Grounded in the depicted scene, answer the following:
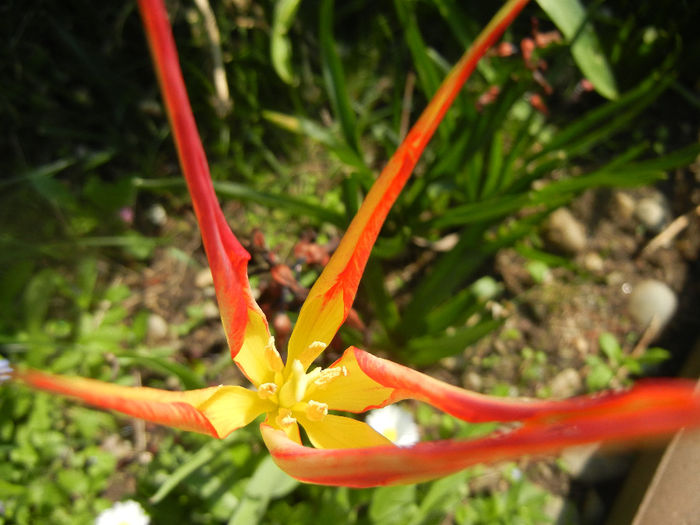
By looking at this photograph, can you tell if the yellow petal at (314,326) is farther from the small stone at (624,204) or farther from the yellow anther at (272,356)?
the small stone at (624,204)

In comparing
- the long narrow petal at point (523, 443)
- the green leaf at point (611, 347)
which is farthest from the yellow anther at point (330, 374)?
the green leaf at point (611, 347)

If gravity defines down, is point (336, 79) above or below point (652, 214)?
above

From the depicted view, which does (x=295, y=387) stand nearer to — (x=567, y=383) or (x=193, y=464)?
(x=193, y=464)

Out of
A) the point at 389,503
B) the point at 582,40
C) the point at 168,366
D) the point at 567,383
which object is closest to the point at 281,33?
the point at 582,40

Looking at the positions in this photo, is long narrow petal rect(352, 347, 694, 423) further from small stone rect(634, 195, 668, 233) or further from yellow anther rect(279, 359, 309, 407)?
small stone rect(634, 195, 668, 233)

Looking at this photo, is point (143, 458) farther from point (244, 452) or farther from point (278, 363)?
point (278, 363)

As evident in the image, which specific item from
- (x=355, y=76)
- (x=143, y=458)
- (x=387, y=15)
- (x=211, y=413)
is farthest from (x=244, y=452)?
(x=387, y=15)
